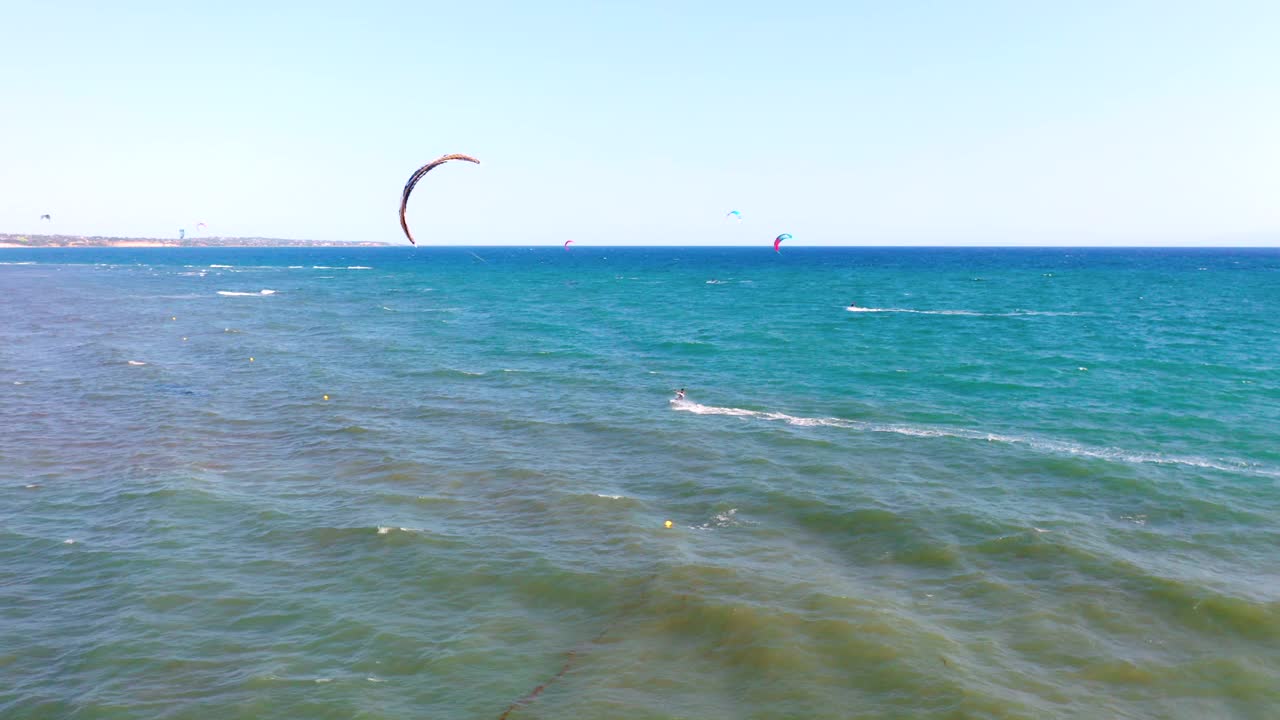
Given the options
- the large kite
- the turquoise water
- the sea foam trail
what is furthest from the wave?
the large kite

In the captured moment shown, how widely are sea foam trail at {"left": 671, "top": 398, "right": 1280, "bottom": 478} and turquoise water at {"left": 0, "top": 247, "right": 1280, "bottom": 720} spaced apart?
0.78 ft

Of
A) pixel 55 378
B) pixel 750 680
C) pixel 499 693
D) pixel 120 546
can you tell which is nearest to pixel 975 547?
pixel 750 680

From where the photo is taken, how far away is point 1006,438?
3303 cm

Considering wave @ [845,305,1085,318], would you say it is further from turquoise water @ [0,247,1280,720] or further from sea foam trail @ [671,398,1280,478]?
sea foam trail @ [671,398,1280,478]

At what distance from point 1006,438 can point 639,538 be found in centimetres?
1943

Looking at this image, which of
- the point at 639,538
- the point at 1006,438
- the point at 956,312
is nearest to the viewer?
the point at 639,538

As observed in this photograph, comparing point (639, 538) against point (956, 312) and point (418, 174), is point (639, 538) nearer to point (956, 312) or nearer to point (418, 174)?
point (418, 174)

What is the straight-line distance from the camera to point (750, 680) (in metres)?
16.0

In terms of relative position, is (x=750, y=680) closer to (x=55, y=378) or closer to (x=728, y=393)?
(x=728, y=393)

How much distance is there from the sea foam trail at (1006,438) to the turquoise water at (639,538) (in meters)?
0.24

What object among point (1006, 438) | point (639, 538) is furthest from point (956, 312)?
point (639, 538)

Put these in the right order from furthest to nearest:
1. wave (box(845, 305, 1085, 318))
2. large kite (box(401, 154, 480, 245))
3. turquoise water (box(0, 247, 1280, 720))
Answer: wave (box(845, 305, 1085, 318)) < large kite (box(401, 154, 480, 245)) < turquoise water (box(0, 247, 1280, 720))

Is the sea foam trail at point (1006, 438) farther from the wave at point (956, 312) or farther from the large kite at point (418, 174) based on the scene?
the wave at point (956, 312)

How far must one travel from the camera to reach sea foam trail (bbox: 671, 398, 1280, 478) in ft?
95.9
